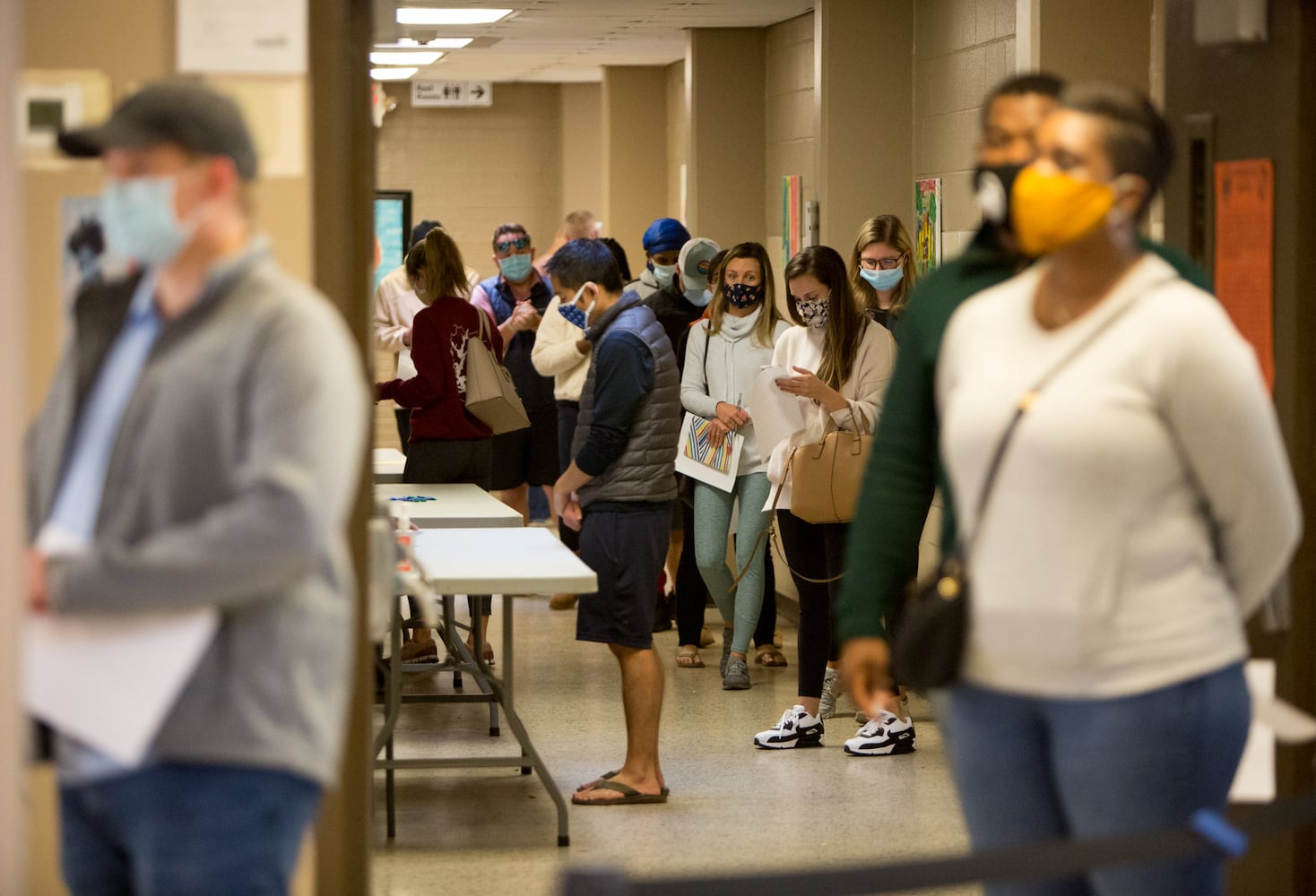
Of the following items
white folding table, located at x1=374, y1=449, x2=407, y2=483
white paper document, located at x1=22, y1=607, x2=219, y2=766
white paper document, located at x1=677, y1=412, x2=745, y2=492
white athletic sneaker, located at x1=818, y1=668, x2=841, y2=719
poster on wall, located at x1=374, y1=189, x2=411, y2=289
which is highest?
poster on wall, located at x1=374, y1=189, x2=411, y2=289

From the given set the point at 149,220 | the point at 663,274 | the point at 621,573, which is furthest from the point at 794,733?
the point at 149,220

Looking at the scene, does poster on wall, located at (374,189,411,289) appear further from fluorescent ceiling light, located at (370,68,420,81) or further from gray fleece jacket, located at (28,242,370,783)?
gray fleece jacket, located at (28,242,370,783)

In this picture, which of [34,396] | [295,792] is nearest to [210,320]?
[295,792]

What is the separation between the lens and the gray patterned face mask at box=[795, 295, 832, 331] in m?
5.24

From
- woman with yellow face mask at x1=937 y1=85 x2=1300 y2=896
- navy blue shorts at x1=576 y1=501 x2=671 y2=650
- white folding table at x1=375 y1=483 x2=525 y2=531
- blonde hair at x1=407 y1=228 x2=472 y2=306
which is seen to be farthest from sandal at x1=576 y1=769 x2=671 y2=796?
woman with yellow face mask at x1=937 y1=85 x2=1300 y2=896

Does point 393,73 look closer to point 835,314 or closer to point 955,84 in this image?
point 955,84

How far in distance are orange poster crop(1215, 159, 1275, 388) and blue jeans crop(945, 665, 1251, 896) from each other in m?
1.28

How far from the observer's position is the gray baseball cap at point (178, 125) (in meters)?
1.87

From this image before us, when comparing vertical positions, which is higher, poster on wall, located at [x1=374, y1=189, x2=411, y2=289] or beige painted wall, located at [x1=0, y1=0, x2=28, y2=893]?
poster on wall, located at [x1=374, y1=189, x2=411, y2=289]

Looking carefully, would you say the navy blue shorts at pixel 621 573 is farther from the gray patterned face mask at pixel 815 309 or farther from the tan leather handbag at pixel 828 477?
the gray patterned face mask at pixel 815 309

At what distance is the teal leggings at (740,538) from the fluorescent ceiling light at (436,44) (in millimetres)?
4727

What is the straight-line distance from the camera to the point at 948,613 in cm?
211

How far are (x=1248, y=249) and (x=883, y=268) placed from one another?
2.75 metres

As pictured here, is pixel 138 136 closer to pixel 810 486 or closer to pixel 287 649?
pixel 287 649
